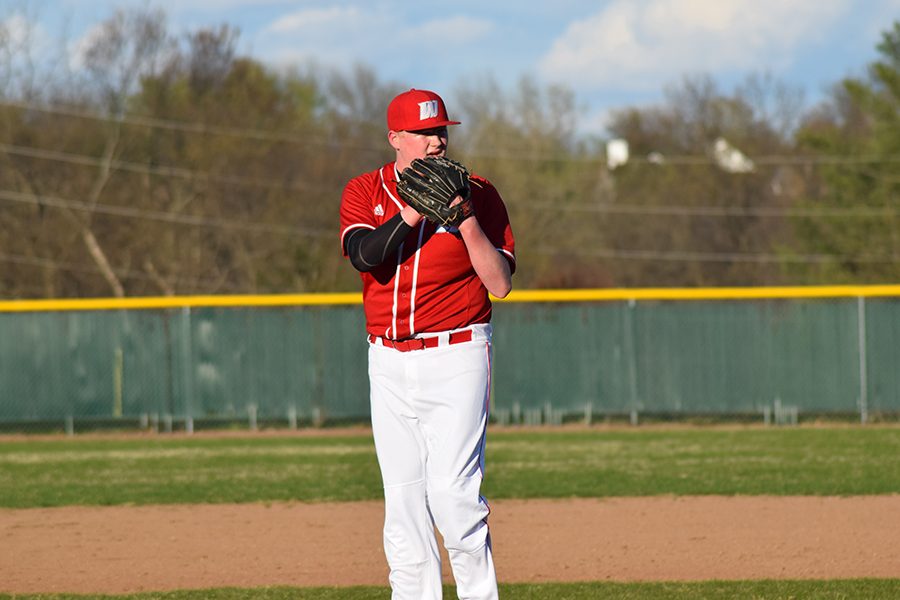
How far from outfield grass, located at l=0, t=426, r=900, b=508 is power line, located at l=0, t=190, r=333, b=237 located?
1562 cm

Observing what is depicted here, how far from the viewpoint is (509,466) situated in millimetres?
11945

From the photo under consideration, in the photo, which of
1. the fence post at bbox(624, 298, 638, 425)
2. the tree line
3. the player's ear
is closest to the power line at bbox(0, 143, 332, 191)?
the tree line

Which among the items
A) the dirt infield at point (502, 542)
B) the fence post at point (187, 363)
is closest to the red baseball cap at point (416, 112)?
the dirt infield at point (502, 542)

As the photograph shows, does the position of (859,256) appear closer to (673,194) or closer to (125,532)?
(673,194)

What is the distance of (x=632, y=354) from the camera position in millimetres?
16969

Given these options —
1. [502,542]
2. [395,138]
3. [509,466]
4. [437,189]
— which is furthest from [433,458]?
[509,466]

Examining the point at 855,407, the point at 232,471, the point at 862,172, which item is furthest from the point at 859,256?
the point at 232,471

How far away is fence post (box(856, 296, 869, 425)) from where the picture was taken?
53.8 ft

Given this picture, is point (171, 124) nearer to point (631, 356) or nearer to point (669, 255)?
point (669, 255)

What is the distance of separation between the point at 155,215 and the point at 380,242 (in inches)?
1122

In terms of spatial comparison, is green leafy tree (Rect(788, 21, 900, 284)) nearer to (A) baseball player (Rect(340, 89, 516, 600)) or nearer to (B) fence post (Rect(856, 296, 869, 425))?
(B) fence post (Rect(856, 296, 869, 425))

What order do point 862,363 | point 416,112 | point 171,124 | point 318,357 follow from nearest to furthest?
point 416,112, point 862,363, point 318,357, point 171,124

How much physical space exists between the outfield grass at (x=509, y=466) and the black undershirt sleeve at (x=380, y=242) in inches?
231

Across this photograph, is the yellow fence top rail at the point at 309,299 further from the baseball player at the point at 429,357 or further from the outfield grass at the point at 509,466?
the baseball player at the point at 429,357
